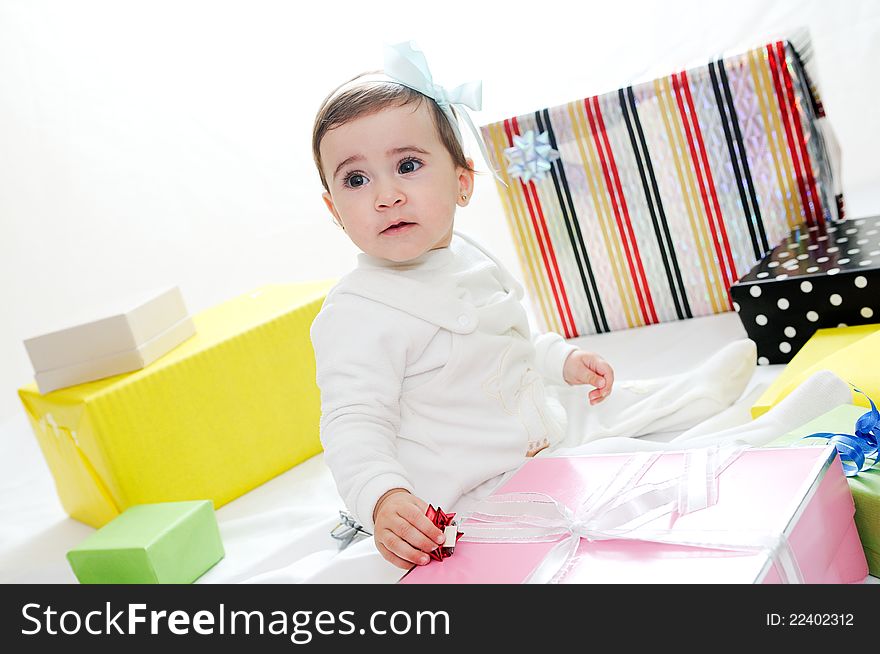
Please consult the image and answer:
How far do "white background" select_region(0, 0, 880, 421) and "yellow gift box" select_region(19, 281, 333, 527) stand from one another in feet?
2.85

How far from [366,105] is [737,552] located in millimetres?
585

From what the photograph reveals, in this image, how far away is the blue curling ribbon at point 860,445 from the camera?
2.81 ft

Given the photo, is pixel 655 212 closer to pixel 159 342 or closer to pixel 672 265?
pixel 672 265

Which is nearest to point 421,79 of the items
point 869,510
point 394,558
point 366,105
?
point 366,105

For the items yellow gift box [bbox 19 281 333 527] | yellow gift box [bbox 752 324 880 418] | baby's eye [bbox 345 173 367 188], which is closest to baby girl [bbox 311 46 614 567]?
baby's eye [bbox 345 173 367 188]

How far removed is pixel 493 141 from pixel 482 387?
801 mm

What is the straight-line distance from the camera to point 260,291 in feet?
5.80

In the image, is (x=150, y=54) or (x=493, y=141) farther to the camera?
(x=150, y=54)

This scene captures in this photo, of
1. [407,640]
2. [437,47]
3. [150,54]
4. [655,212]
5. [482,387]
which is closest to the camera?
[407,640]

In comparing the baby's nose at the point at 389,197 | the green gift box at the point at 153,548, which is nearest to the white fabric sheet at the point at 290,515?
the green gift box at the point at 153,548

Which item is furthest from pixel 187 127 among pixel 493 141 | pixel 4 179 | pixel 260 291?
pixel 493 141

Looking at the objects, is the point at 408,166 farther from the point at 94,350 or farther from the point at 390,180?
the point at 94,350

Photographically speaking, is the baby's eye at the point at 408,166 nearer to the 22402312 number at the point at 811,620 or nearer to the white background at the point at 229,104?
the 22402312 number at the point at 811,620

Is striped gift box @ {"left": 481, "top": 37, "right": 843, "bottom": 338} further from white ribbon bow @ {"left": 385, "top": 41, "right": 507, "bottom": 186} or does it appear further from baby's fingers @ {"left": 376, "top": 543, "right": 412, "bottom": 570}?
baby's fingers @ {"left": 376, "top": 543, "right": 412, "bottom": 570}
